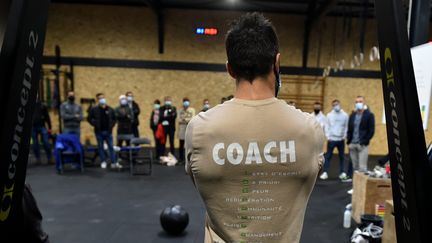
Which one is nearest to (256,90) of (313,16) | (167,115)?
(167,115)

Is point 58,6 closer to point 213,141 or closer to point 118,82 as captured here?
point 118,82

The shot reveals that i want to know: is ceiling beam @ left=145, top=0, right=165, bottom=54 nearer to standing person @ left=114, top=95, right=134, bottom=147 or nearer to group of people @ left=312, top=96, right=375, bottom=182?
standing person @ left=114, top=95, right=134, bottom=147

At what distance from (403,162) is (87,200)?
4.35m

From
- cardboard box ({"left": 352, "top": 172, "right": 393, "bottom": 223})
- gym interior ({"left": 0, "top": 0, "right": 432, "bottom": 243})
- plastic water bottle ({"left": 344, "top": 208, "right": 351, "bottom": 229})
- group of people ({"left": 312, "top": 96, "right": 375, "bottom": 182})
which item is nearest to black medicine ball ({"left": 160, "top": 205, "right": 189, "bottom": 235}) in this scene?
gym interior ({"left": 0, "top": 0, "right": 432, "bottom": 243})

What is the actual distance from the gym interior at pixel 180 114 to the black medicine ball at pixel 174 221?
0.01 meters

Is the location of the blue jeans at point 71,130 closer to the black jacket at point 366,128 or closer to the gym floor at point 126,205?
the gym floor at point 126,205

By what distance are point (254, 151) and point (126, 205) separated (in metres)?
3.72

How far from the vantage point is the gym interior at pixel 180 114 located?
2.59 feet

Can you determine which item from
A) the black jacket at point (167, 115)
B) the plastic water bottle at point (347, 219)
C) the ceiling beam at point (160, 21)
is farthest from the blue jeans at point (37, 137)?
the plastic water bottle at point (347, 219)

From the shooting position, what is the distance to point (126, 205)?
412 centimetres

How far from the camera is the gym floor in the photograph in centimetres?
322

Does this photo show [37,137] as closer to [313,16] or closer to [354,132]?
[354,132]

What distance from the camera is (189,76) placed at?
30.5ft

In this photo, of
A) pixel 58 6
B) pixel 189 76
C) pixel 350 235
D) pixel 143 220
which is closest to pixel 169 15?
pixel 189 76
